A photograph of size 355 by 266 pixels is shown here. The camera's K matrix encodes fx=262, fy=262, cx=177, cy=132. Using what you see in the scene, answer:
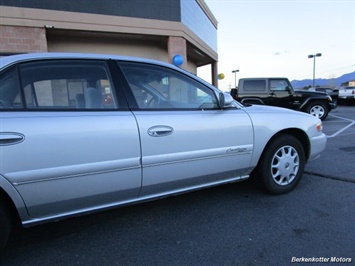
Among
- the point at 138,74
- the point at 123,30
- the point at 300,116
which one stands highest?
the point at 123,30

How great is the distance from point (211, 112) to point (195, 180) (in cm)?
74

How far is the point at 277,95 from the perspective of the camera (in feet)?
35.1

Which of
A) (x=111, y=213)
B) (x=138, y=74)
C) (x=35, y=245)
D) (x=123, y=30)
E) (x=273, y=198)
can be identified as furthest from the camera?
(x=123, y=30)

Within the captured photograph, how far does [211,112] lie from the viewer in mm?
2789

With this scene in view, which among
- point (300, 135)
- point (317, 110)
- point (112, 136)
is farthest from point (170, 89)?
point (317, 110)

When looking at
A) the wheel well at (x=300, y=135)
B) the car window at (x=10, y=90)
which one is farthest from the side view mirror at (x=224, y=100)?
the car window at (x=10, y=90)

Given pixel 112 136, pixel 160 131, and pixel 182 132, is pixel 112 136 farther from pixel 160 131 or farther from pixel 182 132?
pixel 182 132

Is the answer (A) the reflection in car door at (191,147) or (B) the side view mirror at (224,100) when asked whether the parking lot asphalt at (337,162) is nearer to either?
(A) the reflection in car door at (191,147)

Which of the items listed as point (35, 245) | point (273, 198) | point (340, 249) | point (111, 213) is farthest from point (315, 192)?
point (35, 245)

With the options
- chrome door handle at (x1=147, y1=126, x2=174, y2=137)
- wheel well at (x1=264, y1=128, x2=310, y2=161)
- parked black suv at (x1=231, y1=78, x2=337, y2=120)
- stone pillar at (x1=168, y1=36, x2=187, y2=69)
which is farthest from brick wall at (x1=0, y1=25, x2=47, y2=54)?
wheel well at (x1=264, y1=128, x2=310, y2=161)

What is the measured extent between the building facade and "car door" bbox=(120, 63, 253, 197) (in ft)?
35.8

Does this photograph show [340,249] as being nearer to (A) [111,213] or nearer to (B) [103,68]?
(A) [111,213]

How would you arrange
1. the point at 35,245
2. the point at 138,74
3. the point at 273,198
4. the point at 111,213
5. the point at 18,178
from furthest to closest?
the point at 273,198 < the point at 111,213 < the point at 138,74 < the point at 35,245 < the point at 18,178

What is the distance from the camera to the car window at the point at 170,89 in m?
2.69
